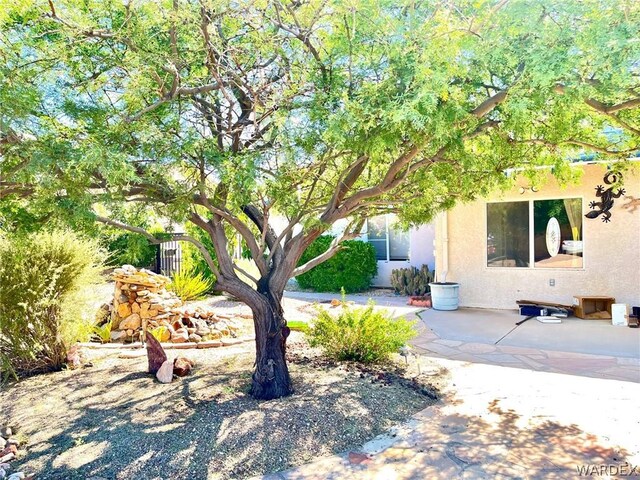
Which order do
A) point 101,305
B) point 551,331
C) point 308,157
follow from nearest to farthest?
point 308,157 → point 551,331 → point 101,305

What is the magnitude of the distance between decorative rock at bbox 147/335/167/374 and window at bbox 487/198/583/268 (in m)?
8.41

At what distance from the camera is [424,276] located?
14062mm

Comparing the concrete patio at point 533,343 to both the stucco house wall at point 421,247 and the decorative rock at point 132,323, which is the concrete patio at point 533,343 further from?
the decorative rock at point 132,323

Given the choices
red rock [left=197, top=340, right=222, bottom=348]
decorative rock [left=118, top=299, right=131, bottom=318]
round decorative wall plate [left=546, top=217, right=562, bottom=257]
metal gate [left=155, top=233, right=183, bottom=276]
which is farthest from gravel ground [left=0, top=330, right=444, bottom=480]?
metal gate [left=155, top=233, right=183, bottom=276]

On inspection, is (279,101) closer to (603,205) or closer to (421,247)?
(603,205)

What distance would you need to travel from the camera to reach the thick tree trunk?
16.8 ft

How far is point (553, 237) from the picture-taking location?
34.5 feet

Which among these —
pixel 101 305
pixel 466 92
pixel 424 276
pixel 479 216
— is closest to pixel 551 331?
pixel 479 216

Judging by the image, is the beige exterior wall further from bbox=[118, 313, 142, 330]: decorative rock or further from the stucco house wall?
bbox=[118, 313, 142, 330]: decorative rock

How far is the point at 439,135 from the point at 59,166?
9.73 feet

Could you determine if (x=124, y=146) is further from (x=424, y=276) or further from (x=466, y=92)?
(x=424, y=276)

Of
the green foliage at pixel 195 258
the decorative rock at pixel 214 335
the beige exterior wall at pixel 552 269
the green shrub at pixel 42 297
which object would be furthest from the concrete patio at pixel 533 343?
the green foliage at pixel 195 258

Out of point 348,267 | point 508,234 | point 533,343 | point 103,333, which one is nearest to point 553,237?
point 508,234

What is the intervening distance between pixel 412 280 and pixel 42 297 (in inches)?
416
